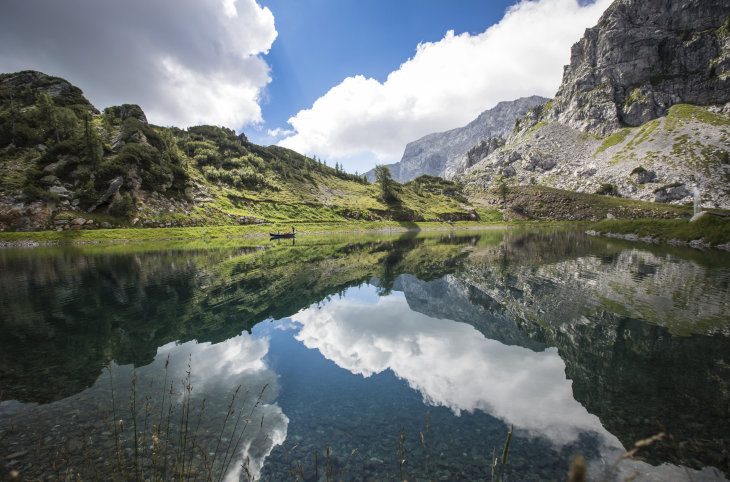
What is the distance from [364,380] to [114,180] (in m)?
123

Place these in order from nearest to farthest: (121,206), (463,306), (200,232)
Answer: (463,306) < (121,206) < (200,232)

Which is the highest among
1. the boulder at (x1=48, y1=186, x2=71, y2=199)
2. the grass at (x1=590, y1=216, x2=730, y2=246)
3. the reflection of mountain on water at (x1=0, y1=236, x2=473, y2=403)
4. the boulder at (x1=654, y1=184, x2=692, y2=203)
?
the boulder at (x1=654, y1=184, x2=692, y2=203)

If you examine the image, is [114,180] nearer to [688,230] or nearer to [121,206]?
[121,206]

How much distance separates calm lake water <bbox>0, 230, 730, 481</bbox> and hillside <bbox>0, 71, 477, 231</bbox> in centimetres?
8196

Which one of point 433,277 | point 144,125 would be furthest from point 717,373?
point 144,125

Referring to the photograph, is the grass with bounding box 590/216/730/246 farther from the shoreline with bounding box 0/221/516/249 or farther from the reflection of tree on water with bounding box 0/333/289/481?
the reflection of tree on water with bounding box 0/333/289/481

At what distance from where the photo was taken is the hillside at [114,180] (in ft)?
314

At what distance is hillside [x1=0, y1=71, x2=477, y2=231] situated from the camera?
95750 millimetres

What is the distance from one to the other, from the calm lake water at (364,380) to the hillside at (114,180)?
269 ft

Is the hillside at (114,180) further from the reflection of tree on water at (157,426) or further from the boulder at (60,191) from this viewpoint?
the reflection of tree on water at (157,426)

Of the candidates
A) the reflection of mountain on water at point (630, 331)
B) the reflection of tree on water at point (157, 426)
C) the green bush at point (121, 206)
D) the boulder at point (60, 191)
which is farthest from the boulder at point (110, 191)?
the reflection of tree on water at point (157, 426)

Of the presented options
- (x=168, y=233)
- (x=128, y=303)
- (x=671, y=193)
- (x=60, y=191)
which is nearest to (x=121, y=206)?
(x=60, y=191)

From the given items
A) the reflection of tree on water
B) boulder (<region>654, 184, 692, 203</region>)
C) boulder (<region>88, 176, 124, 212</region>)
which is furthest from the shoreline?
boulder (<region>654, 184, 692, 203</region>)

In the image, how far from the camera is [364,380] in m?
17.0
